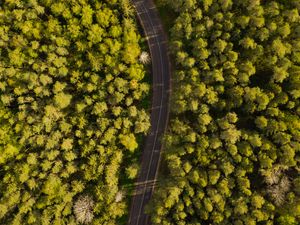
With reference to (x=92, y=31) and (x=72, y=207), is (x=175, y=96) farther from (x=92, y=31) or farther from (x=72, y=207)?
(x=72, y=207)

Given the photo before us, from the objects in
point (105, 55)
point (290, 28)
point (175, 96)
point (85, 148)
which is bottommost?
point (85, 148)

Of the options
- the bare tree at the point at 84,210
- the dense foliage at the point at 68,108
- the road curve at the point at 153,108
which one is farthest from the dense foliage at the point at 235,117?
the bare tree at the point at 84,210

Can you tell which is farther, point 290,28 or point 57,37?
point 57,37

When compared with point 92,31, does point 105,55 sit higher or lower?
lower

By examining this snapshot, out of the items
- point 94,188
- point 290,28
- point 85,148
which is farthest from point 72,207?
point 290,28

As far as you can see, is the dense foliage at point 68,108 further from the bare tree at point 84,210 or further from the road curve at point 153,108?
the road curve at point 153,108

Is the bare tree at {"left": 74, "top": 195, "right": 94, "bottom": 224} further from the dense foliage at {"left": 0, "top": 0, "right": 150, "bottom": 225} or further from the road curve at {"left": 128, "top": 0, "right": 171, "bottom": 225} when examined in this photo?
the road curve at {"left": 128, "top": 0, "right": 171, "bottom": 225}
